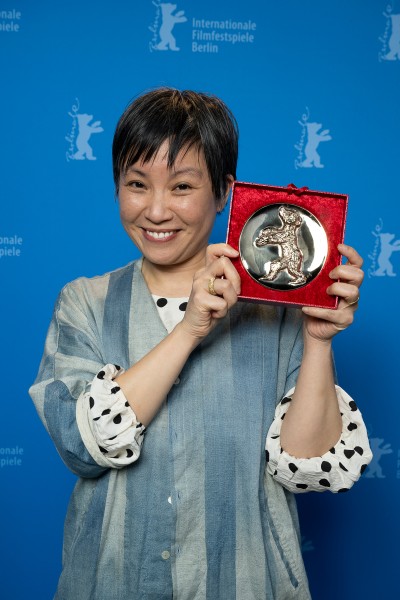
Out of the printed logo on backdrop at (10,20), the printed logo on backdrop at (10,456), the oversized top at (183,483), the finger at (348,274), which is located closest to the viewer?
the finger at (348,274)

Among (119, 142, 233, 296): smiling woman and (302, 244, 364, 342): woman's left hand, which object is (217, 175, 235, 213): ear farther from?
(302, 244, 364, 342): woman's left hand

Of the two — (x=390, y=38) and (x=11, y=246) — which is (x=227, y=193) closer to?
(x=11, y=246)

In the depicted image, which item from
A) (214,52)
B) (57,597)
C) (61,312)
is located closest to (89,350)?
(61,312)

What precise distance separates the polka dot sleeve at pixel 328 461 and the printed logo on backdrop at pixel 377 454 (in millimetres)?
1152

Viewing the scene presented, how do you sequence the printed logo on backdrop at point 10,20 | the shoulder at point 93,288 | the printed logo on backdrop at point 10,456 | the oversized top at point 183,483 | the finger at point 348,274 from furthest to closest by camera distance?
the printed logo on backdrop at point 10,456, the printed logo on backdrop at point 10,20, the shoulder at point 93,288, the oversized top at point 183,483, the finger at point 348,274

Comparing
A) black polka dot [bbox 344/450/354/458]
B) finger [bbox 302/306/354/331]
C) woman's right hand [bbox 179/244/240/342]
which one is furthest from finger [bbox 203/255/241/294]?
black polka dot [bbox 344/450/354/458]

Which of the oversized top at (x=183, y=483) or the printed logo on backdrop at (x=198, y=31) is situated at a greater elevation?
the printed logo on backdrop at (x=198, y=31)

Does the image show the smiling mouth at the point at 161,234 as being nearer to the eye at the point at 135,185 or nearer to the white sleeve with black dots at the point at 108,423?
the eye at the point at 135,185

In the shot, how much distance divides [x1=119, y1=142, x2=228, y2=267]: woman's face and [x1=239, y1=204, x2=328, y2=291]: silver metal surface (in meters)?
0.15

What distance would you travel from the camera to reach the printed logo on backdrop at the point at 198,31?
2.31 m

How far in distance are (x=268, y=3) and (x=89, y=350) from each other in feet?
4.69

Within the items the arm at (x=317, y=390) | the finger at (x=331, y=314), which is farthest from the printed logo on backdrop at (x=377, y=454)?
the finger at (x=331, y=314)

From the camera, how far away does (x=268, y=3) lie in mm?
2330

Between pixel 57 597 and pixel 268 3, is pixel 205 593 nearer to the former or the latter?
pixel 57 597
